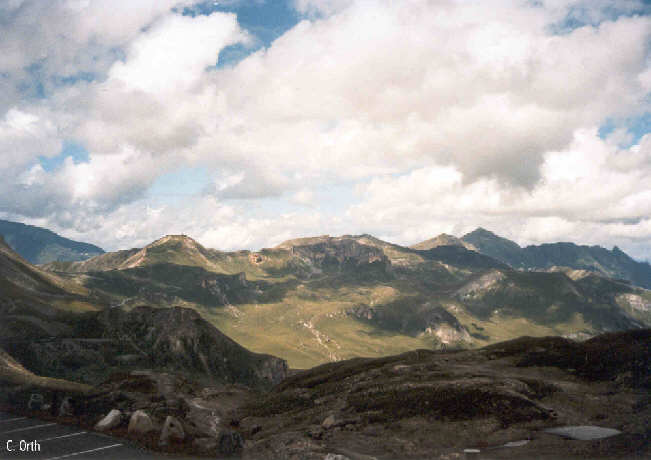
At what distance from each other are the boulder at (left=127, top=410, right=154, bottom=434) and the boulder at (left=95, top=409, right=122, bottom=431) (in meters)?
2.14

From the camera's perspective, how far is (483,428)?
48500 millimetres

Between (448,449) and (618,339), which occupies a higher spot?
(618,339)

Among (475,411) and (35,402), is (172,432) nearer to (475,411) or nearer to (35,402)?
(35,402)

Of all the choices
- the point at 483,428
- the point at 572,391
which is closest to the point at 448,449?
the point at 483,428

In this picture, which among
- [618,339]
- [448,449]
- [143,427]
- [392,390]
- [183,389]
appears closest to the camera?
[448,449]

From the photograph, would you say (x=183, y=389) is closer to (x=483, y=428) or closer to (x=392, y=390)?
(x=392, y=390)

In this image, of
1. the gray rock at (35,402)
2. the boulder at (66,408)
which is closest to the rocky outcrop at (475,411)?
the boulder at (66,408)

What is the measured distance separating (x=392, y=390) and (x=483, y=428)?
20.6 metres

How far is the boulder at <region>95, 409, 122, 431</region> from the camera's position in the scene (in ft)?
172

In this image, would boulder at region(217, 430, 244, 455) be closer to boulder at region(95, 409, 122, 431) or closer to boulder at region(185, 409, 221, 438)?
boulder at region(185, 409, 221, 438)

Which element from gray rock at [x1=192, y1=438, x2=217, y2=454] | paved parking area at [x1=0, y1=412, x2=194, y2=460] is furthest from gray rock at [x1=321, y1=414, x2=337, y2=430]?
paved parking area at [x1=0, y1=412, x2=194, y2=460]

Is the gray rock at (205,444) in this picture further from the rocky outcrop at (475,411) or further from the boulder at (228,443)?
the rocky outcrop at (475,411)

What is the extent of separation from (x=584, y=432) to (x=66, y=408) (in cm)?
6235

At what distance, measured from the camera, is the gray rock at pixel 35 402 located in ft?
196
